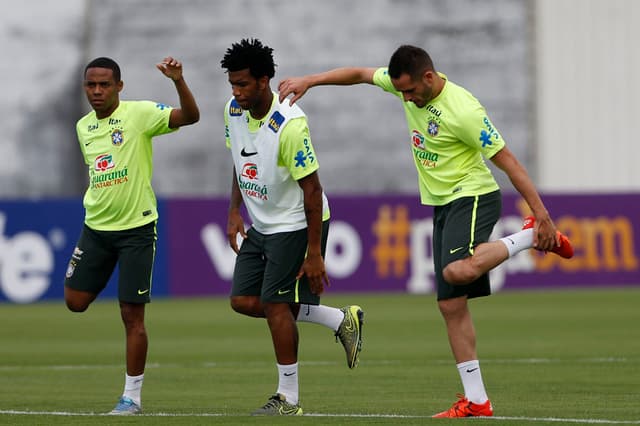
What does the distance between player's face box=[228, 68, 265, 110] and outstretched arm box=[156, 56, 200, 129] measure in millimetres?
484

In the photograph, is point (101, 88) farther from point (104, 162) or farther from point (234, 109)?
point (234, 109)

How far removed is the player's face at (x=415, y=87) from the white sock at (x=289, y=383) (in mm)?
1906

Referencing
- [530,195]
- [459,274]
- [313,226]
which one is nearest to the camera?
[530,195]

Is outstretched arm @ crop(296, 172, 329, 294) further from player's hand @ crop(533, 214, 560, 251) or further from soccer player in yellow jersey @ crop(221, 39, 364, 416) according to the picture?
player's hand @ crop(533, 214, 560, 251)

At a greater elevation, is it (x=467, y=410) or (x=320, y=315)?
(x=320, y=315)

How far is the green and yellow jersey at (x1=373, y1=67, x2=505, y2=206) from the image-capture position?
8.93 metres

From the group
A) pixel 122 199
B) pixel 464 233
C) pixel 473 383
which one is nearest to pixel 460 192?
pixel 464 233

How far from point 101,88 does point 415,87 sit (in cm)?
228

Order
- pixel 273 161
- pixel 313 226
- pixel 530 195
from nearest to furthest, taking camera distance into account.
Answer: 1. pixel 530 195
2. pixel 313 226
3. pixel 273 161

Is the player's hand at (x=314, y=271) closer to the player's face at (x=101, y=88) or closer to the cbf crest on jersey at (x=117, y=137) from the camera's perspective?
the cbf crest on jersey at (x=117, y=137)

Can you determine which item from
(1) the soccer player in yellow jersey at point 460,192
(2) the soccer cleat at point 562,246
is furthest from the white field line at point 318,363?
(1) the soccer player in yellow jersey at point 460,192

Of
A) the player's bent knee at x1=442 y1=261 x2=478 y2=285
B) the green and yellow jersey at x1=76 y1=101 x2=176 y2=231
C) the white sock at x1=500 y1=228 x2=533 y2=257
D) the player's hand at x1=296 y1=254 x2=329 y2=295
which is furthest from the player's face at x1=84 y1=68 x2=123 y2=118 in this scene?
the white sock at x1=500 y1=228 x2=533 y2=257

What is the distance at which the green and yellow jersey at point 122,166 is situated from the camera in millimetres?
9914

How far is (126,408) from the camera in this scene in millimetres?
9500
